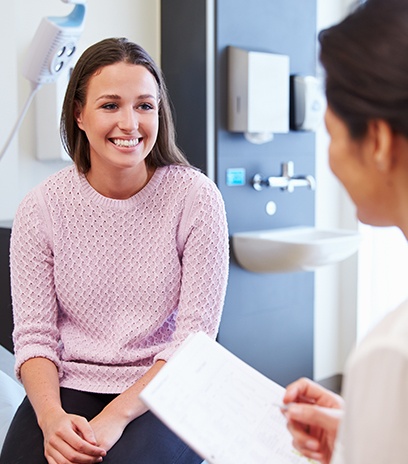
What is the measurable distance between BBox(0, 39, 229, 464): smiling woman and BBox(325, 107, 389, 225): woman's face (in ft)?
2.43

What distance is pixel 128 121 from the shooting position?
4.78 ft

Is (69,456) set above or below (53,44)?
below

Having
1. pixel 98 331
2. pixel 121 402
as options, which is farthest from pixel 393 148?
pixel 98 331

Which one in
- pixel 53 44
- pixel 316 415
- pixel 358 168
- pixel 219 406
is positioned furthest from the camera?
pixel 53 44

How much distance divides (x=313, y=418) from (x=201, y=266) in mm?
612

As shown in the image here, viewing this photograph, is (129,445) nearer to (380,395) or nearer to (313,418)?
(313,418)

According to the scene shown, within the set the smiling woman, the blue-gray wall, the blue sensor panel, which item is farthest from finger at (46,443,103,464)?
the blue sensor panel

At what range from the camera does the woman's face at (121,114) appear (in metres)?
1.46

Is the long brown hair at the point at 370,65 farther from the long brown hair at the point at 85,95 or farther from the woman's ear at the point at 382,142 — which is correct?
the long brown hair at the point at 85,95

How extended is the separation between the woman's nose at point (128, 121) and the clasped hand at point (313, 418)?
697mm

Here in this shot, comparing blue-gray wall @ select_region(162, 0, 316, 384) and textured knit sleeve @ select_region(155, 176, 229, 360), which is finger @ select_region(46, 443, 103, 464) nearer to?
textured knit sleeve @ select_region(155, 176, 229, 360)

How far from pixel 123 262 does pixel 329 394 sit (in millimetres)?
642

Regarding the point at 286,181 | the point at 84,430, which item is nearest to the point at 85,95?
the point at 84,430

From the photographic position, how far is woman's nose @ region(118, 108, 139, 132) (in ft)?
4.79
